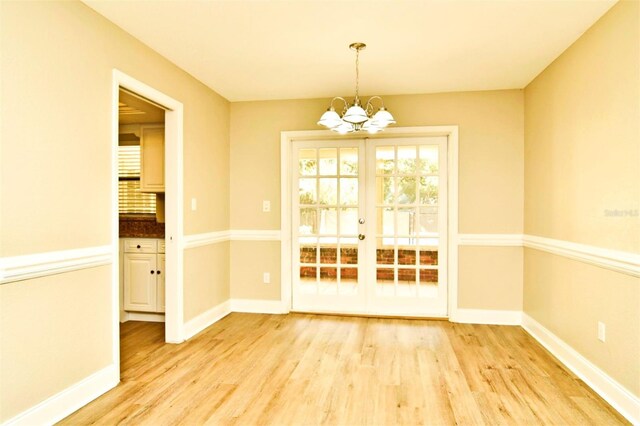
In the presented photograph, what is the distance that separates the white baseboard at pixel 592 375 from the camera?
2242 mm

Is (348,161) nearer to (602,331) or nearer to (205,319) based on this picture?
(205,319)

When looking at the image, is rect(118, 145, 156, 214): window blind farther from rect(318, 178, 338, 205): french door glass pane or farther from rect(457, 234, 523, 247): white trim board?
rect(457, 234, 523, 247): white trim board

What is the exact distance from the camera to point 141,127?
14.3 feet

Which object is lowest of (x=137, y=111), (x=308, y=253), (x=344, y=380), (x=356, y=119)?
(x=344, y=380)

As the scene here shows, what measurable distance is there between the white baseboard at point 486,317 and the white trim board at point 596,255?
86 cm

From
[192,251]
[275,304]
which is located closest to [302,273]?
[275,304]

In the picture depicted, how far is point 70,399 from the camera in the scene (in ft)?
7.57

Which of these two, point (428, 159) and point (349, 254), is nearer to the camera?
point (428, 159)

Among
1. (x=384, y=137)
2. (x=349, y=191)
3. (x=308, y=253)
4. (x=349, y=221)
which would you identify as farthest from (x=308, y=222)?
(x=384, y=137)

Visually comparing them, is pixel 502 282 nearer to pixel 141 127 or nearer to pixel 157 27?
pixel 157 27

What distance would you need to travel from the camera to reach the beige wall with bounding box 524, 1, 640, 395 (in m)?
2.27

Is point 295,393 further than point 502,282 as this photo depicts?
No

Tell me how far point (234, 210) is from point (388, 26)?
2.68 meters

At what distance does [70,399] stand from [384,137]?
3.51 m
